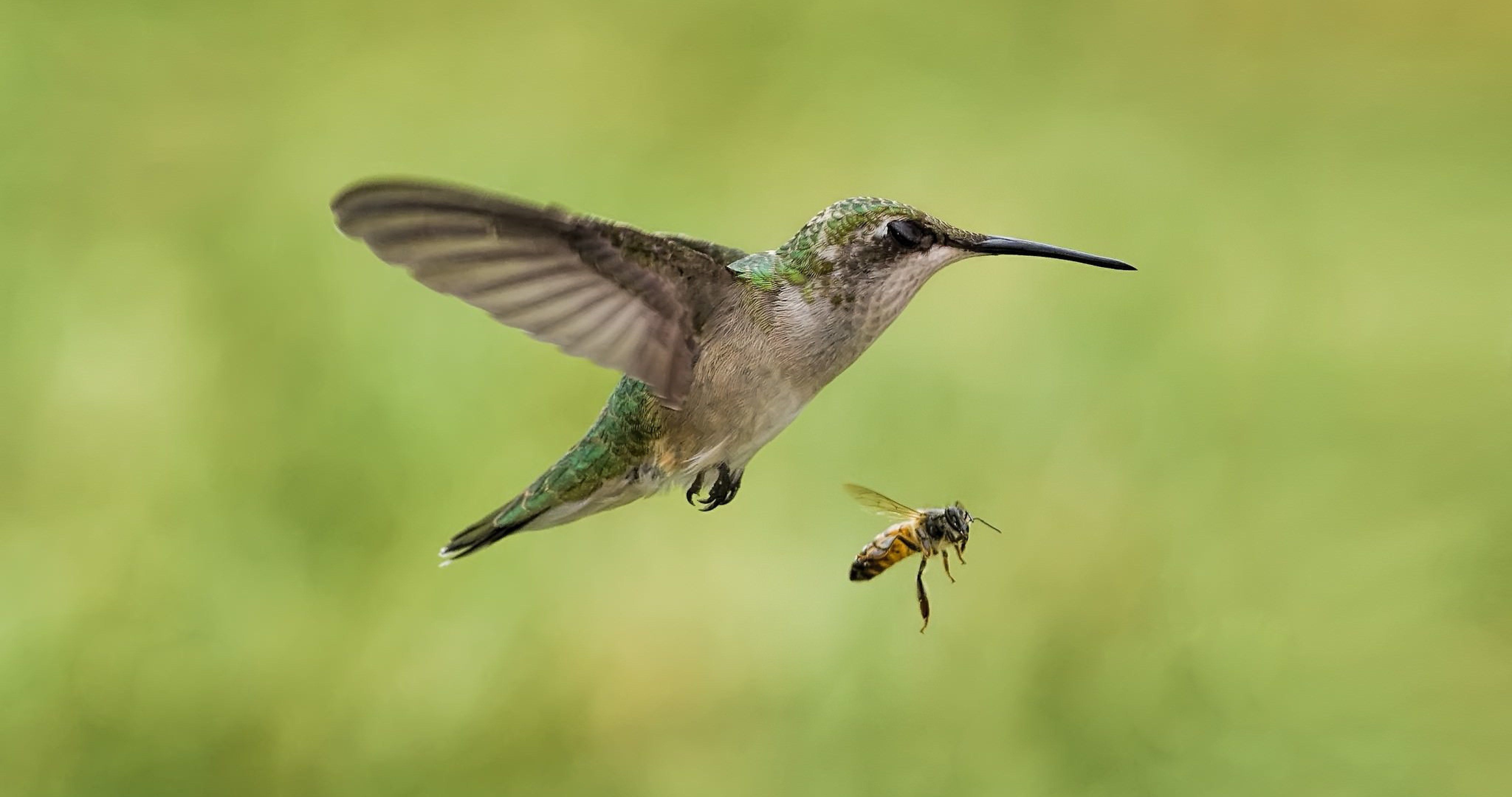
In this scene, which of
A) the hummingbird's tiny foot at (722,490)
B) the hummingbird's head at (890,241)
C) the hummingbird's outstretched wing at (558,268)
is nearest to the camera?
the hummingbird's outstretched wing at (558,268)

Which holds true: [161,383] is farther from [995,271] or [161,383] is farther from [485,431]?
[995,271]

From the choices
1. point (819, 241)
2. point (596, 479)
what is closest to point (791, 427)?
point (596, 479)

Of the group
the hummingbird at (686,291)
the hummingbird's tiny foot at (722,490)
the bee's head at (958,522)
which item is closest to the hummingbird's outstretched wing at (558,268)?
the hummingbird at (686,291)

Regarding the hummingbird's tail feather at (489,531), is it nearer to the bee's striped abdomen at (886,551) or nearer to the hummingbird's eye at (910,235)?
the bee's striped abdomen at (886,551)

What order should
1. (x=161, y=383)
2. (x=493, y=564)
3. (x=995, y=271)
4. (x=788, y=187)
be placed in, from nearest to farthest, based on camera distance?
(x=493, y=564)
(x=161, y=383)
(x=995, y=271)
(x=788, y=187)

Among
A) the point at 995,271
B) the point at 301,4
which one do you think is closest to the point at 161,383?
the point at 301,4

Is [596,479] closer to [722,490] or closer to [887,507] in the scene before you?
[722,490]
